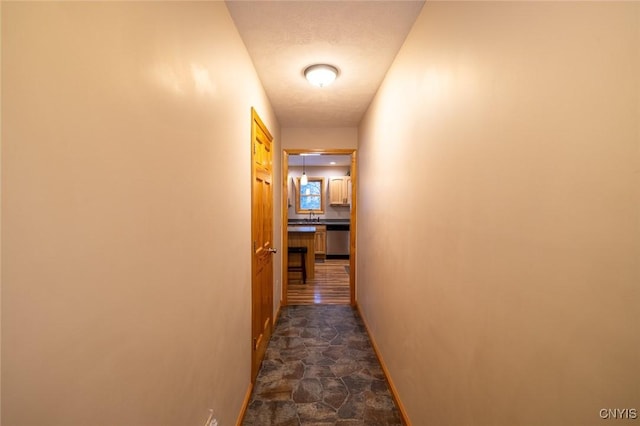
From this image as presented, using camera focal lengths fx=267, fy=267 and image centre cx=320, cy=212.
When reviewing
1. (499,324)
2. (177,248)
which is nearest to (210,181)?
(177,248)

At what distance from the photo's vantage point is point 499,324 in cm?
90

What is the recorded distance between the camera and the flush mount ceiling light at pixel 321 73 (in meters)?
2.21

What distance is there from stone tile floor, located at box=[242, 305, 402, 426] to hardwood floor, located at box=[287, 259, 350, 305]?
0.82 m

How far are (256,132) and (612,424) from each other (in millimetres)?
2455

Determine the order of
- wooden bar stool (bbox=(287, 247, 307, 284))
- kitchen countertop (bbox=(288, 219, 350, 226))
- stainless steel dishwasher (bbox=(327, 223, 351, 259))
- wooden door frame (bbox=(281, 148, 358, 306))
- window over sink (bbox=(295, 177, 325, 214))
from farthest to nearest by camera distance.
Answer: window over sink (bbox=(295, 177, 325, 214))
kitchen countertop (bbox=(288, 219, 350, 226))
stainless steel dishwasher (bbox=(327, 223, 351, 259))
wooden bar stool (bbox=(287, 247, 307, 284))
wooden door frame (bbox=(281, 148, 358, 306))

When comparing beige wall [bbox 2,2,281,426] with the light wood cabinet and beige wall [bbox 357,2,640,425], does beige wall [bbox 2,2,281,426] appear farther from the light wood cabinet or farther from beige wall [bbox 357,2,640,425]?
the light wood cabinet

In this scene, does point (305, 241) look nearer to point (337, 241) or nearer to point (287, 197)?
point (287, 197)

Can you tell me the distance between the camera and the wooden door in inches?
87.7

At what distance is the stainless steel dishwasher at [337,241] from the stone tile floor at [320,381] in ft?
13.4

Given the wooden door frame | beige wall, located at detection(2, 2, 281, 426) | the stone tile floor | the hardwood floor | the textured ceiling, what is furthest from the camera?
the hardwood floor

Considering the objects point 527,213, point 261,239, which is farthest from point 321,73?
point 527,213

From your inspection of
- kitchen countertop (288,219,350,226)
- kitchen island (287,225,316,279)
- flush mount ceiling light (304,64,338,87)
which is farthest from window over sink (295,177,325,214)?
flush mount ceiling light (304,64,338,87)

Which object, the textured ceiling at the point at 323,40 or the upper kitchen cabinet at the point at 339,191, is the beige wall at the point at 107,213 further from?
the upper kitchen cabinet at the point at 339,191

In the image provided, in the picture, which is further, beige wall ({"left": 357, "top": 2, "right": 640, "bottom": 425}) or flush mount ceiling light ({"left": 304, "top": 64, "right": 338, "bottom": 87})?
flush mount ceiling light ({"left": 304, "top": 64, "right": 338, "bottom": 87})
